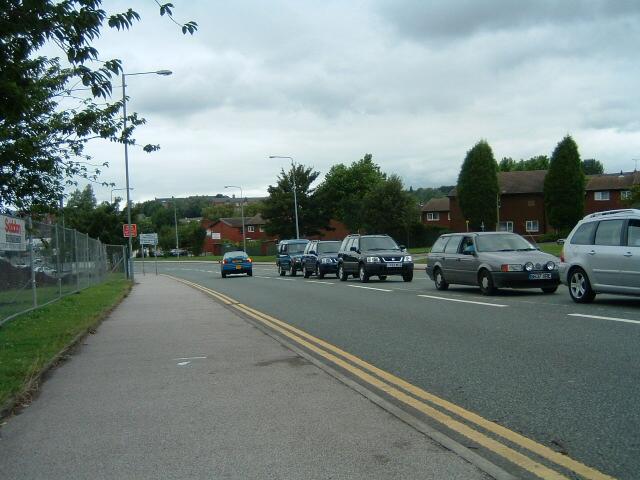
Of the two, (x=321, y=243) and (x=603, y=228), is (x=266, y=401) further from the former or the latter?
(x=321, y=243)

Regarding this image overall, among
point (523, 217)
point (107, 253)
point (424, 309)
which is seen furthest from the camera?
point (523, 217)

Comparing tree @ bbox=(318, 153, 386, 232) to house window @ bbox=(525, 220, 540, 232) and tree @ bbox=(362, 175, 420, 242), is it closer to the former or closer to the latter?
tree @ bbox=(362, 175, 420, 242)

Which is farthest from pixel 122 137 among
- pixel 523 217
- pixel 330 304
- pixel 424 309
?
pixel 523 217

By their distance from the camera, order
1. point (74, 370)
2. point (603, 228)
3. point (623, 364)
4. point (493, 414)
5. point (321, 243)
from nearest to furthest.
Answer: point (493, 414)
point (623, 364)
point (74, 370)
point (603, 228)
point (321, 243)

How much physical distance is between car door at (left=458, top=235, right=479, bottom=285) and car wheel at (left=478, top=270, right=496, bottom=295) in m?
0.21

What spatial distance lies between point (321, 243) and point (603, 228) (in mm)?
19228

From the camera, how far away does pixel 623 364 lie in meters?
7.34

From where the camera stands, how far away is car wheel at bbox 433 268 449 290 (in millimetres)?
18672

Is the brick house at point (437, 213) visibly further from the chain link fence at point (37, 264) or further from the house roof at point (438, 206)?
the chain link fence at point (37, 264)

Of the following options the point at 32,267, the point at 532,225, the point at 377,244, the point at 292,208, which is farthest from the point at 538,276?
the point at 292,208

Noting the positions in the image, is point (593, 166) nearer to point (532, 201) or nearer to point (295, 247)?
point (532, 201)

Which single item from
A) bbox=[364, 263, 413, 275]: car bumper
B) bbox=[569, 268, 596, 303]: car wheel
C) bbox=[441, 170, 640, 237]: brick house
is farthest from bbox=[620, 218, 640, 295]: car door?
bbox=[441, 170, 640, 237]: brick house

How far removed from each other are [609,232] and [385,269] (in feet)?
37.6

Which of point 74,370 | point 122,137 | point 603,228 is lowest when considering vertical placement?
point 74,370
